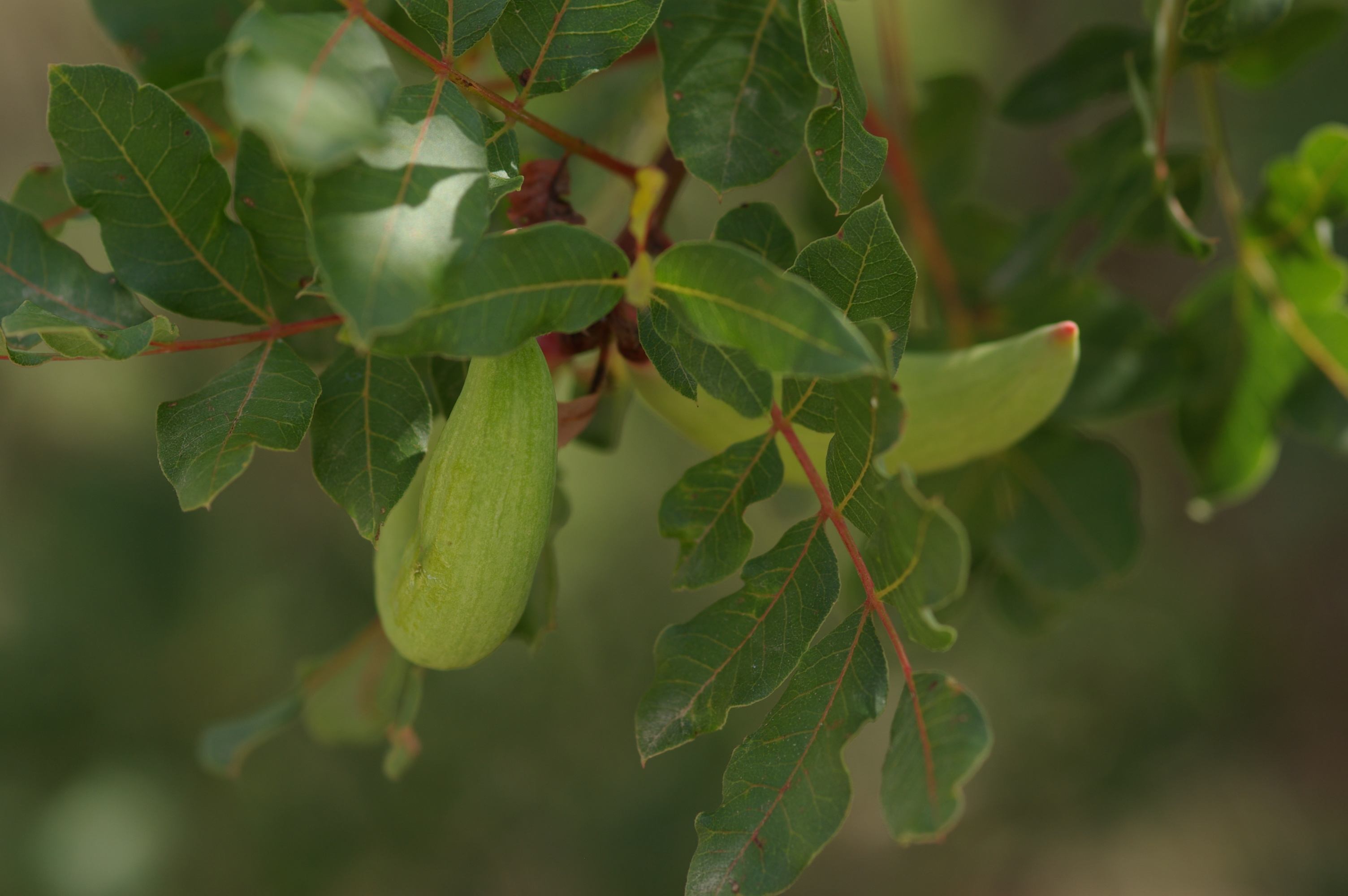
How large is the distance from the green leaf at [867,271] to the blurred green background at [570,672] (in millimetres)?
1329

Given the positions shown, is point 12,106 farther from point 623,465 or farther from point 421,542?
point 421,542

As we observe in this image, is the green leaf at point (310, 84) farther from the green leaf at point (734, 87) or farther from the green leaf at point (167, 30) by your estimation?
the green leaf at point (167, 30)

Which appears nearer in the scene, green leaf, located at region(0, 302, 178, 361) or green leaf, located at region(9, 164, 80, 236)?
green leaf, located at region(0, 302, 178, 361)

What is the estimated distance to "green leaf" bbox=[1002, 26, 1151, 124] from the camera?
85 centimetres

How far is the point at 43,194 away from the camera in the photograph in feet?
2.22

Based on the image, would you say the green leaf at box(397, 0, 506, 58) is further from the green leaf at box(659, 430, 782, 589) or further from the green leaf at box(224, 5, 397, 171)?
the green leaf at box(659, 430, 782, 589)

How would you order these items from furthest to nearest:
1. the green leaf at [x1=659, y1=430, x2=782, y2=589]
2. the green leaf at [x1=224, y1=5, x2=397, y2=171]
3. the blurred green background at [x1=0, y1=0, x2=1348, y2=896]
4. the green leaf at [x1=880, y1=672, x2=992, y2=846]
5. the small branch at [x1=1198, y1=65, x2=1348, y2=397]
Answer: the blurred green background at [x1=0, y1=0, x2=1348, y2=896], the small branch at [x1=1198, y1=65, x2=1348, y2=397], the green leaf at [x1=659, y1=430, x2=782, y2=589], the green leaf at [x1=880, y1=672, x2=992, y2=846], the green leaf at [x1=224, y1=5, x2=397, y2=171]

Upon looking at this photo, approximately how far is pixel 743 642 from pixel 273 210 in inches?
12.3

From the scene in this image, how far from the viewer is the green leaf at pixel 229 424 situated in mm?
466

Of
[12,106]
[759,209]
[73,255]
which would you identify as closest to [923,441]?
[759,209]

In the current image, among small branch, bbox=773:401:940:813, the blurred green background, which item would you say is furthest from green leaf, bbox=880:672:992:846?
the blurred green background

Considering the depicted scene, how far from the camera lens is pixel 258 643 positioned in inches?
75.2

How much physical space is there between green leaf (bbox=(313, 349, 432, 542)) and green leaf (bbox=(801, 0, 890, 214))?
0.71 feet

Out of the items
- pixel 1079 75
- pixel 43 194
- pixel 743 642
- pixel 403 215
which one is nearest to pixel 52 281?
pixel 43 194
